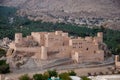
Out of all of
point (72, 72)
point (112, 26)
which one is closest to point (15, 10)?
point (112, 26)

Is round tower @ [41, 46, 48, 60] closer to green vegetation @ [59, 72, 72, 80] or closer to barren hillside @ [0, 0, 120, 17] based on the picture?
green vegetation @ [59, 72, 72, 80]

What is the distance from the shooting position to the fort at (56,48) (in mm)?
34500

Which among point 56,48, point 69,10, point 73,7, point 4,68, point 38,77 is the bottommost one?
point 38,77

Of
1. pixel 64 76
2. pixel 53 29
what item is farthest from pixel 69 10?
pixel 64 76

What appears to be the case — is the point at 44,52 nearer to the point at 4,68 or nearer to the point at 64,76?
the point at 4,68

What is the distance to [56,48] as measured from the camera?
114 feet

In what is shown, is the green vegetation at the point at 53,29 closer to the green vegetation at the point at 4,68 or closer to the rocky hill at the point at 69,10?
the rocky hill at the point at 69,10

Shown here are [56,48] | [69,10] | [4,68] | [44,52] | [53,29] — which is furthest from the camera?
[69,10]

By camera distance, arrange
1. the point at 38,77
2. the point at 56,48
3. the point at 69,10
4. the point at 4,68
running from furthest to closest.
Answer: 1. the point at 69,10
2. the point at 56,48
3. the point at 4,68
4. the point at 38,77

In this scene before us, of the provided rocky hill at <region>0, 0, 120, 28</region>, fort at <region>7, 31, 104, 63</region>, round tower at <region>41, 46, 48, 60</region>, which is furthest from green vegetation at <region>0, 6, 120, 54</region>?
round tower at <region>41, 46, 48, 60</region>

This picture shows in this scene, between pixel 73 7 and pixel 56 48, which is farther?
pixel 73 7

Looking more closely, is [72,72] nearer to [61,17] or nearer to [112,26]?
[112,26]

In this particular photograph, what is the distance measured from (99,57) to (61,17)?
31.3 metres

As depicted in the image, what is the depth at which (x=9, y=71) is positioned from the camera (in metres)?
33.3
